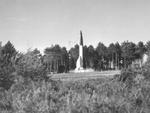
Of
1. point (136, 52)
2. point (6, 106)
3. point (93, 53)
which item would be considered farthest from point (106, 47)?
point (6, 106)

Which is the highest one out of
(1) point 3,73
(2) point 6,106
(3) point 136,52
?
(3) point 136,52

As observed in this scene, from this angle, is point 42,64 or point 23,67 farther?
point 42,64

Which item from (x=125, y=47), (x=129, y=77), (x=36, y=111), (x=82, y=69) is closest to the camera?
(x=36, y=111)

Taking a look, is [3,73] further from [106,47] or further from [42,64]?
[106,47]

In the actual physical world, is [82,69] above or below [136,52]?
below

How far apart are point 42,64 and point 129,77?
5.59 m

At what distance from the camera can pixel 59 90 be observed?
9.21m

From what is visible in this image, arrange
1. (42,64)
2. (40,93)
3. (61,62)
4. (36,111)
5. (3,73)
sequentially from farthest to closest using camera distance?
1. (61,62)
2. (42,64)
3. (3,73)
4. (40,93)
5. (36,111)

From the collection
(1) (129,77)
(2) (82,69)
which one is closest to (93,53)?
(2) (82,69)

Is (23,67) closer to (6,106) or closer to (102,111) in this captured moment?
(6,106)

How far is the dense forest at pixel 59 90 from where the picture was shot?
20.2 ft

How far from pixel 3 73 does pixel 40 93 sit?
16.5 feet

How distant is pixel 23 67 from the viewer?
12.2 metres

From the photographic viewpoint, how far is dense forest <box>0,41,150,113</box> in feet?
20.2
